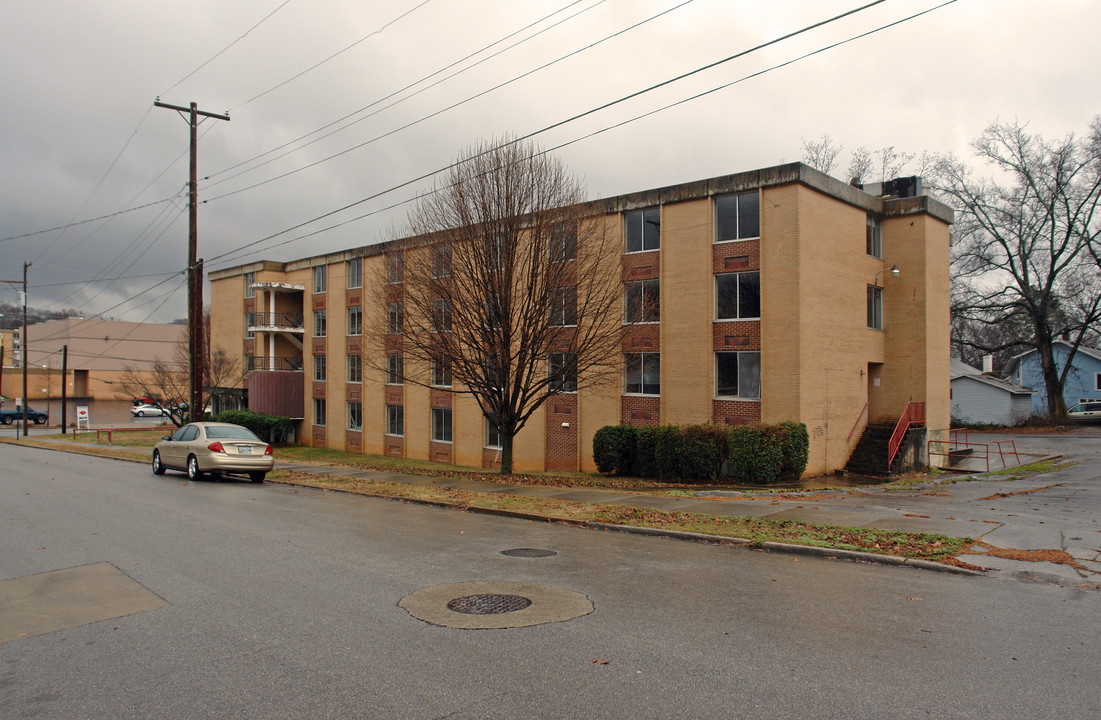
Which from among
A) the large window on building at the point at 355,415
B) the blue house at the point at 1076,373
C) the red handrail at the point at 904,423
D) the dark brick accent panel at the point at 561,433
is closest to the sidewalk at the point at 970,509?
the red handrail at the point at 904,423

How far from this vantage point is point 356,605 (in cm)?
672

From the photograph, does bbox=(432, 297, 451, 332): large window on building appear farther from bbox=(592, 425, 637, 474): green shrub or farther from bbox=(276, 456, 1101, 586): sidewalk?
bbox=(592, 425, 637, 474): green shrub

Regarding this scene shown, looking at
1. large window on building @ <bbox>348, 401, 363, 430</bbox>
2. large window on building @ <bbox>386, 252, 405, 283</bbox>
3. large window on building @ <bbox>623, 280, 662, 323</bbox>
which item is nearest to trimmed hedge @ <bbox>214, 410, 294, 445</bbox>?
large window on building @ <bbox>348, 401, 363, 430</bbox>

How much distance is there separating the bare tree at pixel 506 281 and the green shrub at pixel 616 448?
3.37m

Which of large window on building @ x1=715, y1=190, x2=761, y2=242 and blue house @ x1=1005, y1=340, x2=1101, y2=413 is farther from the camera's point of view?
blue house @ x1=1005, y1=340, x2=1101, y2=413

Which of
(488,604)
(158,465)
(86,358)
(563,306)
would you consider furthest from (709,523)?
(86,358)

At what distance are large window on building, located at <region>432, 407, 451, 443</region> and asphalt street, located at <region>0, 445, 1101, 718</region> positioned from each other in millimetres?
23466

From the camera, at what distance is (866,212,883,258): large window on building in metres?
26.9

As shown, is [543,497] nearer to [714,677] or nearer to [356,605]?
[356,605]

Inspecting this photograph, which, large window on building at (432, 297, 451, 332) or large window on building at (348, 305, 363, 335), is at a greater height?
large window on building at (348, 305, 363, 335)

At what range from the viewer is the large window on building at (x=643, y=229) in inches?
1011

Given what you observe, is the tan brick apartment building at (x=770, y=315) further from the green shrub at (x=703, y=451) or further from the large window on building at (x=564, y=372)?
the green shrub at (x=703, y=451)

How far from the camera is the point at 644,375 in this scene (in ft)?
84.7

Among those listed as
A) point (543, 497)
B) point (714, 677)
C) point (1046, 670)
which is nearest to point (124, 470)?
point (543, 497)
